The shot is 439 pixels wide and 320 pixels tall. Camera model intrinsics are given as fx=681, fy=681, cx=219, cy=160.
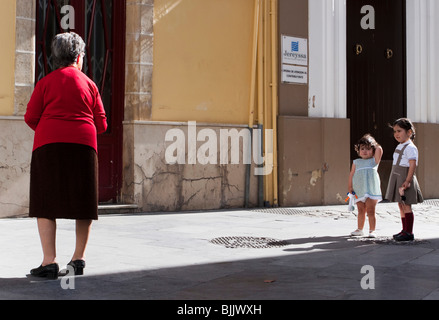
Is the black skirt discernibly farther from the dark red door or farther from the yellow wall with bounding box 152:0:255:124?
the yellow wall with bounding box 152:0:255:124

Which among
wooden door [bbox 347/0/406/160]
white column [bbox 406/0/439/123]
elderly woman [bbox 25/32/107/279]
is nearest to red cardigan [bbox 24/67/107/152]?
elderly woman [bbox 25/32/107/279]

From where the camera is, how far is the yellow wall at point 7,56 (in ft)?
28.8

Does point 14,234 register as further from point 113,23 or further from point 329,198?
point 329,198

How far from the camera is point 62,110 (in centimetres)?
453

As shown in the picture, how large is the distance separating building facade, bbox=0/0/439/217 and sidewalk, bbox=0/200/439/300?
135 centimetres

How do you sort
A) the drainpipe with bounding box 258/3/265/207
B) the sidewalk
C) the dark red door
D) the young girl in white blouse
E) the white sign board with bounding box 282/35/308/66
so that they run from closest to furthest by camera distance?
the sidewalk < the young girl in white blouse < the dark red door < the drainpipe with bounding box 258/3/265/207 < the white sign board with bounding box 282/35/308/66

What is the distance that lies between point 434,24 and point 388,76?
52.5 inches

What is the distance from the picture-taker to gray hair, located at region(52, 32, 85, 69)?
466 cm

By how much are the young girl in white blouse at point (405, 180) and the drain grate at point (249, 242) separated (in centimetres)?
123

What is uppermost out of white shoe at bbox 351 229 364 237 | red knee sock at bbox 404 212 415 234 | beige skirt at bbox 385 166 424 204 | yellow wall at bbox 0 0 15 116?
yellow wall at bbox 0 0 15 116

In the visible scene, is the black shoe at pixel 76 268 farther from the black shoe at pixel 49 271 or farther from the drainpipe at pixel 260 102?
the drainpipe at pixel 260 102

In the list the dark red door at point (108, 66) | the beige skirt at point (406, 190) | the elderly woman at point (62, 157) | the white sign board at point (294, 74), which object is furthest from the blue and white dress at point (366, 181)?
the white sign board at point (294, 74)

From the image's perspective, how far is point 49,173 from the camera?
15.0 ft

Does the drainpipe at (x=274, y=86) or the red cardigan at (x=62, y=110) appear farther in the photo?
the drainpipe at (x=274, y=86)
